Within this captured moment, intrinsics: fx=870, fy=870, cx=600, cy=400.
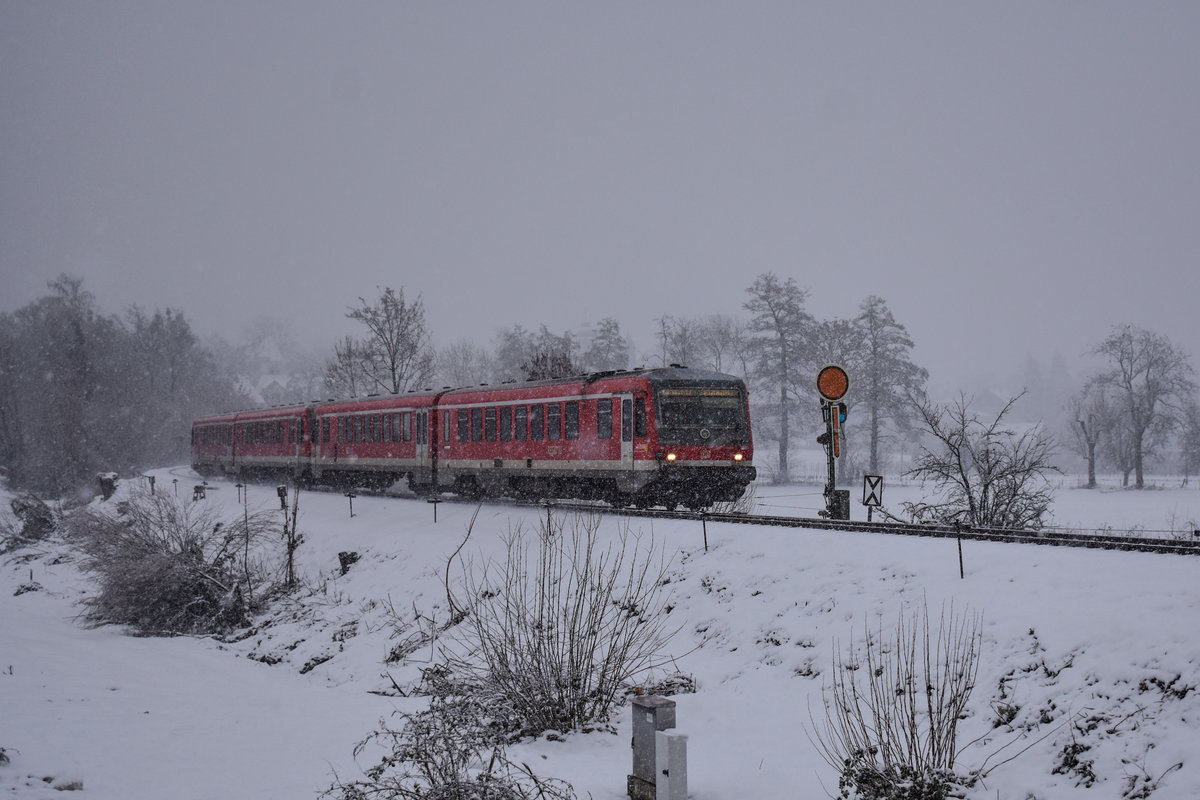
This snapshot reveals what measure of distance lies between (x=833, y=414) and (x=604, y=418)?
5.03 meters

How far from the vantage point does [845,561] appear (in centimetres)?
1080

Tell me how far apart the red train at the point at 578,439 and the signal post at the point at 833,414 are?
3129 mm

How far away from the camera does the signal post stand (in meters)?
14.4

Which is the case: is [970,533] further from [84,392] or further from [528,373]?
[84,392]

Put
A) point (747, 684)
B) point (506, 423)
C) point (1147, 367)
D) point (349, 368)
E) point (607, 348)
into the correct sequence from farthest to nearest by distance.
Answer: point (607, 348), point (1147, 367), point (349, 368), point (506, 423), point (747, 684)

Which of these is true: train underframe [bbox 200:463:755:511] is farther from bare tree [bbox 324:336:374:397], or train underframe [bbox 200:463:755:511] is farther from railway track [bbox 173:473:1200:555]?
bare tree [bbox 324:336:374:397]

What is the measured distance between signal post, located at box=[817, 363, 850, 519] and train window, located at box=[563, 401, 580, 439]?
5.64 meters

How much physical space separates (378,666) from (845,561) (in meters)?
7.51

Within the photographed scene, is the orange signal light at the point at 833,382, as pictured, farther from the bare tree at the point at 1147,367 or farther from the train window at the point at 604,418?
the bare tree at the point at 1147,367

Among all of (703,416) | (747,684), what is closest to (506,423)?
(703,416)

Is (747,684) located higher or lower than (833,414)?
lower

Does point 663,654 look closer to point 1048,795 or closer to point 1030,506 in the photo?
point 1048,795

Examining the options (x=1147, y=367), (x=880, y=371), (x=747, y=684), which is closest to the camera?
(x=747, y=684)

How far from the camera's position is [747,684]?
372 inches
